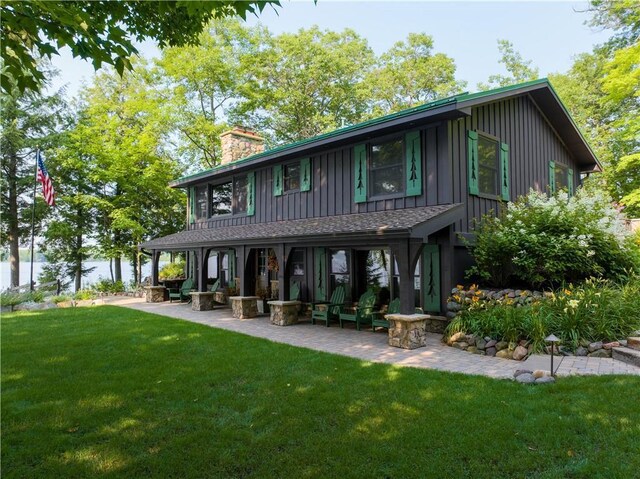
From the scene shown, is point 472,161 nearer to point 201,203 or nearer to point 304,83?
point 201,203

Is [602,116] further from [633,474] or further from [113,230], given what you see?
[113,230]

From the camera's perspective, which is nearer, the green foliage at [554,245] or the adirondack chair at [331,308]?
the green foliage at [554,245]

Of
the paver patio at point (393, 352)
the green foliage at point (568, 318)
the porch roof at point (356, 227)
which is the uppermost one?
the porch roof at point (356, 227)

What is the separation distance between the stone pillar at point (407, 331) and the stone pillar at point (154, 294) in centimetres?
1029

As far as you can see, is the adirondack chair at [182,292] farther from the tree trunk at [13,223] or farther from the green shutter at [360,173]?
the tree trunk at [13,223]

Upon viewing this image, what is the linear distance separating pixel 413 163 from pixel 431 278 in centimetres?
251

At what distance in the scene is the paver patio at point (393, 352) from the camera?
17.8 ft

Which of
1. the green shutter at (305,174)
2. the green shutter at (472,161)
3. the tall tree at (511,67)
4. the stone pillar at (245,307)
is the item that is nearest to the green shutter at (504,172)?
the green shutter at (472,161)

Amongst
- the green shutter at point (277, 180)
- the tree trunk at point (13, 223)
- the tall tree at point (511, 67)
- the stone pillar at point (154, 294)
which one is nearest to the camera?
the green shutter at point (277, 180)

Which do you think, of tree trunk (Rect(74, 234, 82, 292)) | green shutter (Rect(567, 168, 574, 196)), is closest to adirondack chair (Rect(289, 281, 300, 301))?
green shutter (Rect(567, 168, 574, 196))

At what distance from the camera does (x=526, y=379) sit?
16.2 feet

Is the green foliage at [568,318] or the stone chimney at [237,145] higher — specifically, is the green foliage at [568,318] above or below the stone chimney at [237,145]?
below

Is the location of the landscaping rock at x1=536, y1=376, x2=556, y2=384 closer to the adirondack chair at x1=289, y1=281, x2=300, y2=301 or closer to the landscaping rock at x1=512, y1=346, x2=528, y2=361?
the landscaping rock at x1=512, y1=346, x2=528, y2=361

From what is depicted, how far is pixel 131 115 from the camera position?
22.3m
